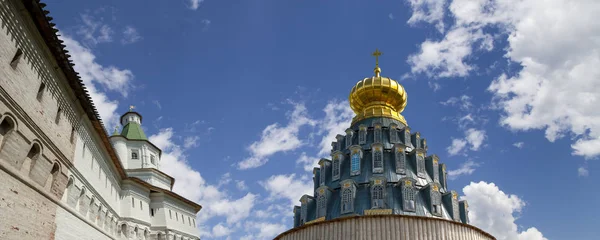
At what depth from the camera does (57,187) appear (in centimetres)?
1466

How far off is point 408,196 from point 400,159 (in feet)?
7.53

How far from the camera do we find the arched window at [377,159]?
24767 mm

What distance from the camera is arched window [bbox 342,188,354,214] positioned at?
2328 centimetres

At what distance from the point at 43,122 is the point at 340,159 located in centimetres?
1542

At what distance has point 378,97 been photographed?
2897 cm

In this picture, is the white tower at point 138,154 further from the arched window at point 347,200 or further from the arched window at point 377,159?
the arched window at point 377,159

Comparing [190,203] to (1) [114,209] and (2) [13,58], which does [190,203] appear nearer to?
(1) [114,209]

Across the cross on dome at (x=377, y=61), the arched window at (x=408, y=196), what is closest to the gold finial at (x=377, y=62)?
the cross on dome at (x=377, y=61)

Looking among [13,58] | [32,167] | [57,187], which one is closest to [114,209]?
[57,187]

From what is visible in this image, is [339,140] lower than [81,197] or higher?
higher

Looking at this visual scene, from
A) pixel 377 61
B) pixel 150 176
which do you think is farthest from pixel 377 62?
pixel 150 176

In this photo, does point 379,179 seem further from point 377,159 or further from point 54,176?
point 54,176

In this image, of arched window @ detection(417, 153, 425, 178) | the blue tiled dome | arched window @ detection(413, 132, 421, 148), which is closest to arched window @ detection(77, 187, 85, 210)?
the blue tiled dome

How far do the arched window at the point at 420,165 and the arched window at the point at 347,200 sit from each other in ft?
11.2
